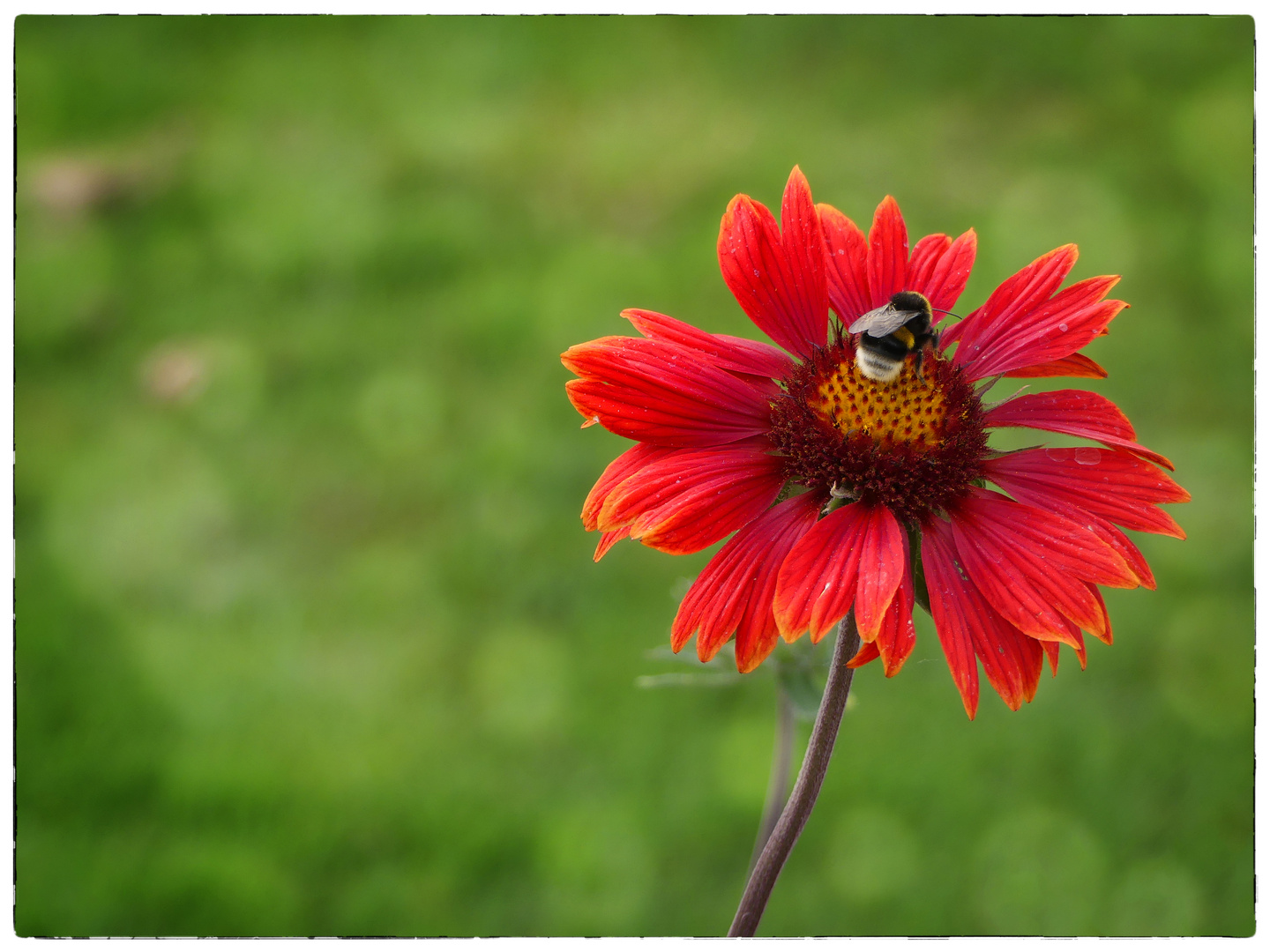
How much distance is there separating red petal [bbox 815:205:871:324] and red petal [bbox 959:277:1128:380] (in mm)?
79

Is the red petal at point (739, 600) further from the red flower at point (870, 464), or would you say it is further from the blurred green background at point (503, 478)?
the blurred green background at point (503, 478)

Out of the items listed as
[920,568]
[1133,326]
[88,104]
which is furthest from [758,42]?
[920,568]

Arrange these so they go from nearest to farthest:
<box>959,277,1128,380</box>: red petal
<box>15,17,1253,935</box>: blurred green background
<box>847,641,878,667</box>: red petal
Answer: <box>847,641,878,667</box>: red petal < <box>959,277,1128,380</box>: red petal < <box>15,17,1253,935</box>: blurred green background

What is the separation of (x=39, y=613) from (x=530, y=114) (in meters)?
1.05

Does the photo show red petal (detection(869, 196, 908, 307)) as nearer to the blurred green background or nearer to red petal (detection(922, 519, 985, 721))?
red petal (detection(922, 519, 985, 721))

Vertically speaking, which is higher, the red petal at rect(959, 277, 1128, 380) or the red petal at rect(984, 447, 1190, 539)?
the red petal at rect(959, 277, 1128, 380)

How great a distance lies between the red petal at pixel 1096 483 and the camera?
0.62m

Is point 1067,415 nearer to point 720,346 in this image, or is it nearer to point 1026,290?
point 1026,290

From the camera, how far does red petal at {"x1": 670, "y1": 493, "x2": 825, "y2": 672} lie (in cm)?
58

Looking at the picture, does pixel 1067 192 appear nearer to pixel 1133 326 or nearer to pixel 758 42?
pixel 1133 326

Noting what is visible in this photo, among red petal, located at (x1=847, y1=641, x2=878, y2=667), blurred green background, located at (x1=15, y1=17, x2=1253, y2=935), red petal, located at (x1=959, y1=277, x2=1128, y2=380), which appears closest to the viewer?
red petal, located at (x1=847, y1=641, x2=878, y2=667)

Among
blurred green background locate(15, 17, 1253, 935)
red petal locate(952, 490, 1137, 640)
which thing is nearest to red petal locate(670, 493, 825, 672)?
red petal locate(952, 490, 1137, 640)

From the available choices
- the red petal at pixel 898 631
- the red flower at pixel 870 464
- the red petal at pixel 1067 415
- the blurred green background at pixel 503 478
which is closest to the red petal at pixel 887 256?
the red flower at pixel 870 464
